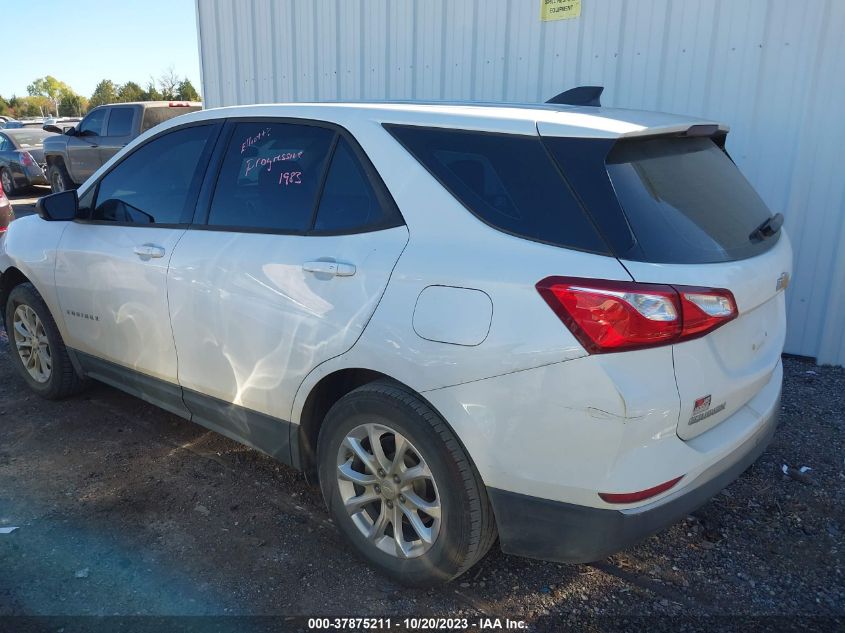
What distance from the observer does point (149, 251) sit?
345cm

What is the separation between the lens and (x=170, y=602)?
266cm

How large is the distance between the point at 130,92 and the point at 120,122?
55418mm

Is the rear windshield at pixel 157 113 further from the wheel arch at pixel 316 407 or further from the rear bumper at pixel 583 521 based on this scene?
the rear bumper at pixel 583 521

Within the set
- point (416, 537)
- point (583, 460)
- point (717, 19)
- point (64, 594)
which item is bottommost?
point (64, 594)

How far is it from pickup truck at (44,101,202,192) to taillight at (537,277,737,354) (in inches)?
465

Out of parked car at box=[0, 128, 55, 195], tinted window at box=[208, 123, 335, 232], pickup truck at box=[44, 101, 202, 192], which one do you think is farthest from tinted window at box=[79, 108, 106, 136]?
tinted window at box=[208, 123, 335, 232]

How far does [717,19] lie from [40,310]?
4.99m

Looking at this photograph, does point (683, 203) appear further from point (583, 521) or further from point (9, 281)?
point (9, 281)

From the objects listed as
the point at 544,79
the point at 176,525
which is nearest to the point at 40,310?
the point at 176,525

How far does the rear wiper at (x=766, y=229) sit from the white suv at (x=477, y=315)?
0.04 feet

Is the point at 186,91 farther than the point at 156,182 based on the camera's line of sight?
Yes

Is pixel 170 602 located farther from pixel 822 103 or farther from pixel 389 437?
pixel 822 103

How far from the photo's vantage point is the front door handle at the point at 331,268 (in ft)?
8.66

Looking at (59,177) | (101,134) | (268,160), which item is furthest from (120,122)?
(268,160)
